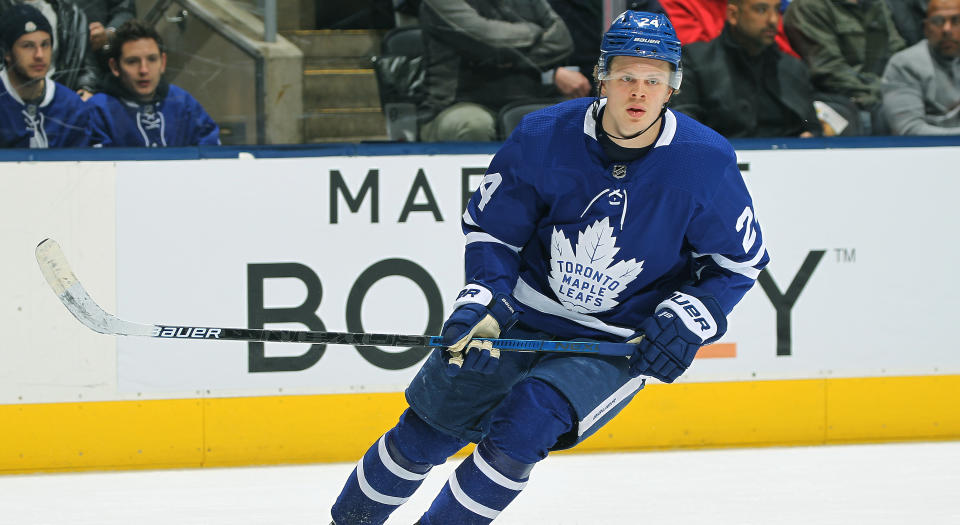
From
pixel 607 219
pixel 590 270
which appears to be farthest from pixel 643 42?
pixel 590 270

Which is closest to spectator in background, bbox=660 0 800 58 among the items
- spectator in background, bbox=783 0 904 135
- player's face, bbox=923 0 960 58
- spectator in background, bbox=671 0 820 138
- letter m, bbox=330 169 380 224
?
spectator in background, bbox=671 0 820 138

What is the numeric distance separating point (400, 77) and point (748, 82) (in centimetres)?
108

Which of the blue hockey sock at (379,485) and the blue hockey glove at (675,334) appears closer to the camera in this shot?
the blue hockey glove at (675,334)

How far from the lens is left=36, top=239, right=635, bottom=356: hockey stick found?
93.5 inches

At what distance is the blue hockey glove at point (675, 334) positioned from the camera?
2.32 meters

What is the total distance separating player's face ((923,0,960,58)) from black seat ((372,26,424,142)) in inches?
64.8

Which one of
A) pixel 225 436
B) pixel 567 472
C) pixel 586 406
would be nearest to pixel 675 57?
pixel 586 406

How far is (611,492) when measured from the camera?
335cm

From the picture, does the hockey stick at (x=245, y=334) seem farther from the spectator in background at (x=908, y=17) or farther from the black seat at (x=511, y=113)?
the spectator in background at (x=908, y=17)

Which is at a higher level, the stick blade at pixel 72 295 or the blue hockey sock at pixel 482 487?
the stick blade at pixel 72 295

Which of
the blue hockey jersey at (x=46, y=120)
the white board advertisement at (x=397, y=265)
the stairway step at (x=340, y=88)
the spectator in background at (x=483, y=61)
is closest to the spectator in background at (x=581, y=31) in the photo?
the spectator in background at (x=483, y=61)

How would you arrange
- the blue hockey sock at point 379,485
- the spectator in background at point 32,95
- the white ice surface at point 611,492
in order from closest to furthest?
the blue hockey sock at point 379,485 < the white ice surface at point 611,492 < the spectator in background at point 32,95

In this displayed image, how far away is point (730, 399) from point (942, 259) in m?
0.81

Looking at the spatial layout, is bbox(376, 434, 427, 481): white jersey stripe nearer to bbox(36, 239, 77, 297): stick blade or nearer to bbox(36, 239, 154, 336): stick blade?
bbox(36, 239, 154, 336): stick blade
